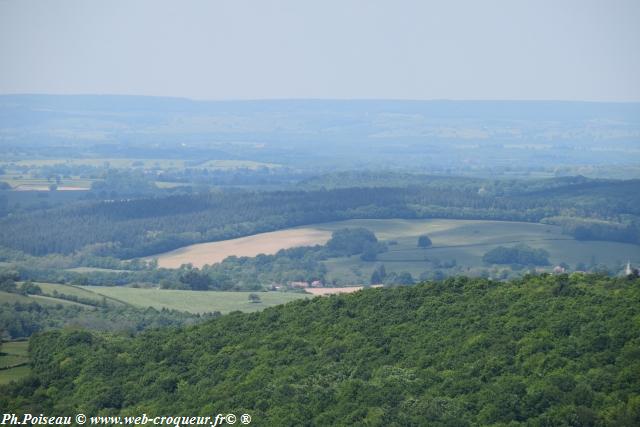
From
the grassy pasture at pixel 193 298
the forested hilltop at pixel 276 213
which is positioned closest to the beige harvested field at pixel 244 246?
the forested hilltop at pixel 276 213

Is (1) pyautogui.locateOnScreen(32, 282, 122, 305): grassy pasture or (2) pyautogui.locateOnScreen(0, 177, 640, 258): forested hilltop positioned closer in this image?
(1) pyautogui.locateOnScreen(32, 282, 122, 305): grassy pasture

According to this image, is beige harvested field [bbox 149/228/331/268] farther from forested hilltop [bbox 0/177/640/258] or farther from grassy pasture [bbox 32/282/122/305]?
grassy pasture [bbox 32/282/122/305]

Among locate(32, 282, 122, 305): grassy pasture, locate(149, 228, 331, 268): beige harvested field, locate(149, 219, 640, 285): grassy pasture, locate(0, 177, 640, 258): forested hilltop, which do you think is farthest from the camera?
locate(0, 177, 640, 258): forested hilltop

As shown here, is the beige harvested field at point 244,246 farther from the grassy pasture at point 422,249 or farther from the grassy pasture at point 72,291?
the grassy pasture at point 72,291

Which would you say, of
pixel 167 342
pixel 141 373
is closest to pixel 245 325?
pixel 167 342

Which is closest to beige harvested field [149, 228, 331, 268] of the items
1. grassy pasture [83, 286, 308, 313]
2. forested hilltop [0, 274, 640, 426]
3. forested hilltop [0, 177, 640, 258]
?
forested hilltop [0, 177, 640, 258]

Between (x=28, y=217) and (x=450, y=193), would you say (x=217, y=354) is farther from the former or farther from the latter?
(x=450, y=193)
